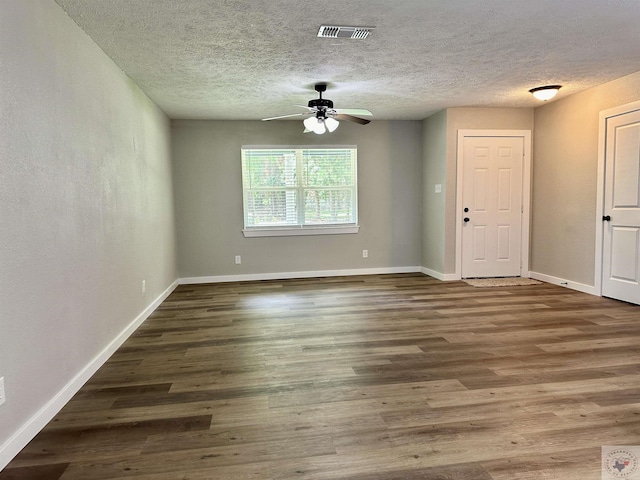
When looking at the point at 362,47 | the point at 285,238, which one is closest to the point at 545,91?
the point at 362,47

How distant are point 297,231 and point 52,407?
4144 mm

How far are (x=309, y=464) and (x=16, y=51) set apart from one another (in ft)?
7.80

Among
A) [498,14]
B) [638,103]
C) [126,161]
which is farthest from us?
[638,103]

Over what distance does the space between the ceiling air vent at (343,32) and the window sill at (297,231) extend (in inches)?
133

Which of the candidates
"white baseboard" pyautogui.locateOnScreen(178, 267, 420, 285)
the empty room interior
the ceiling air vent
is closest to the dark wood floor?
the empty room interior

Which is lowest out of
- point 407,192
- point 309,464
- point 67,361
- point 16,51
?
point 309,464

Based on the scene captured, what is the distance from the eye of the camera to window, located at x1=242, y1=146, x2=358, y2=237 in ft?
19.1

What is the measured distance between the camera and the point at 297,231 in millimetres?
5922

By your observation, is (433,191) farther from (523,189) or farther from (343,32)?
(343,32)

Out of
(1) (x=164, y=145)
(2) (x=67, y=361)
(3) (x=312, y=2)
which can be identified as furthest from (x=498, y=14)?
(1) (x=164, y=145)

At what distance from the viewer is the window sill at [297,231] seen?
19.2 ft

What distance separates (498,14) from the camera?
2.59 metres

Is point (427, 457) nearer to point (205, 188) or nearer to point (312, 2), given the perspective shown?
point (312, 2)

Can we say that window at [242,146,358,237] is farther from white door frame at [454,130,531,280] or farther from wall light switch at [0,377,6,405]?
wall light switch at [0,377,6,405]
